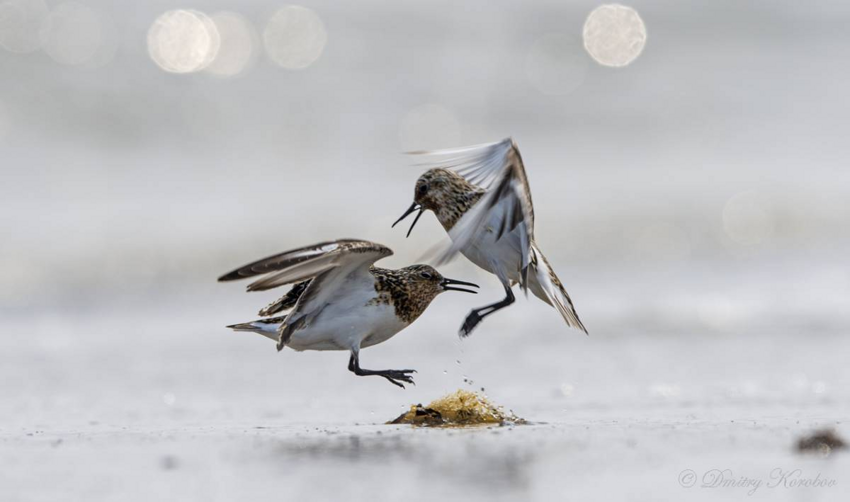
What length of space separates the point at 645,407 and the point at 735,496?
2.42 meters

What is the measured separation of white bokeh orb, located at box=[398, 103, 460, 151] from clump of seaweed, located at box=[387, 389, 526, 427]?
13068 millimetres

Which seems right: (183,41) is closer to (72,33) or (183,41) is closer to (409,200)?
(72,33)

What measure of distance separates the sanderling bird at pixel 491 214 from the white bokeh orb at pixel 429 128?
12.6 meters

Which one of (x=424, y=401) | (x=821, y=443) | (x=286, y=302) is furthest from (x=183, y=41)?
(x=821, y=443)

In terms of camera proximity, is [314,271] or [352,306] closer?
[314,271]

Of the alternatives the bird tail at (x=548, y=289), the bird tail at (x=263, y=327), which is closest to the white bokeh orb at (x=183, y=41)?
the bird tail at (x=263, y=327)

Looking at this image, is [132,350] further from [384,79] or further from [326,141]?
[384,79]

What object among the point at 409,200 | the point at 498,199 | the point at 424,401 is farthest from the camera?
the point at 409,200

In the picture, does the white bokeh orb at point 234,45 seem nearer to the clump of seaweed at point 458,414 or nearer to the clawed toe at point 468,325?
the clawed toe at point 468,325

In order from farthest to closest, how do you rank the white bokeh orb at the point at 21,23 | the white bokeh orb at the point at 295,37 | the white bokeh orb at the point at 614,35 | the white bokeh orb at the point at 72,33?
the white bokeh orb at the point at 614,35
the white bokeh orb at the point at 295,37
the white bokeh orb at the point at 72,33
the white bokeh orb at the point at 21,23

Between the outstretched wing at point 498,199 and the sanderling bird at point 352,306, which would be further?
the sanderling bird at point 352,306

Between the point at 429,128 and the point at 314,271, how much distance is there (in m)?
14.7

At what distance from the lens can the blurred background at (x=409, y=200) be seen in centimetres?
916

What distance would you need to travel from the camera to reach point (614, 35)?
2584 cm
